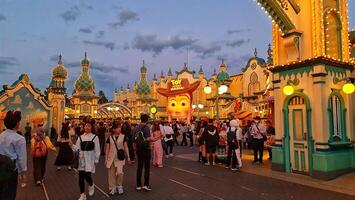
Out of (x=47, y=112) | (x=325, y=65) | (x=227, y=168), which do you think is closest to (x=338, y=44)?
(x=325, y=65)

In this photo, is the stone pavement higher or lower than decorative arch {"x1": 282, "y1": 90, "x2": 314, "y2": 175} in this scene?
lower

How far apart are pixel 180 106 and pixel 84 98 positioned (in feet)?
38.2

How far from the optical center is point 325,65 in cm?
1012

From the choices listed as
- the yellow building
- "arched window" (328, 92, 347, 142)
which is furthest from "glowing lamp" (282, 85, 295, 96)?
the yellow building

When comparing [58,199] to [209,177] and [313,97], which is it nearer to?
[209,177]

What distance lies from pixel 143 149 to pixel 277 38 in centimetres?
688

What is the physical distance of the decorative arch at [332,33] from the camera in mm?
10742

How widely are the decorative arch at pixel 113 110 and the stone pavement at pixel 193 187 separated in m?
29.1

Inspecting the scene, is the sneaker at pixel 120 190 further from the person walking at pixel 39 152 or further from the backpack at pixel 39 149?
the backpack at pixel 39 149

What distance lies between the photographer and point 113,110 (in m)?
42.0

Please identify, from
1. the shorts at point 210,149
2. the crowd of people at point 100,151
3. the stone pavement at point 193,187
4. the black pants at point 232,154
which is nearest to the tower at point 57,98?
the crowd of people at point 100,151

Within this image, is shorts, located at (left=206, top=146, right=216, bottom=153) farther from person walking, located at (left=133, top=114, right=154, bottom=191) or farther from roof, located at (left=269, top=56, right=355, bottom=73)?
person walking, located at (left=133, top=114, right=154, bottom=191)

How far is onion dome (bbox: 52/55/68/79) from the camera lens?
103 ft

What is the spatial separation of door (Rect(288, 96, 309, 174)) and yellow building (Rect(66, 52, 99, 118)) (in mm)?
30459
